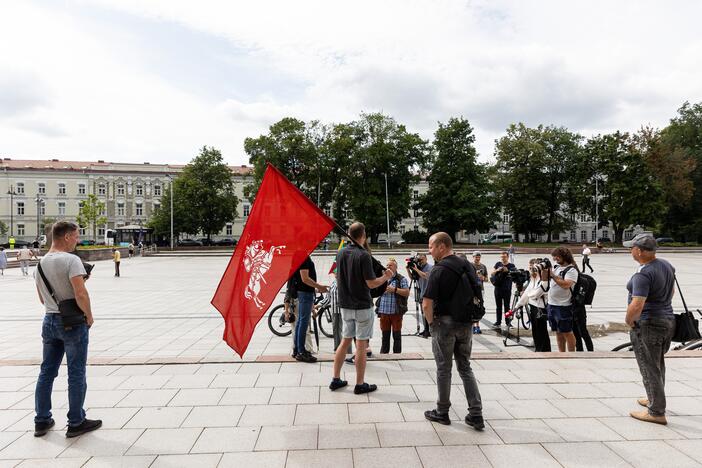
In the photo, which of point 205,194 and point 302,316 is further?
point 205,194

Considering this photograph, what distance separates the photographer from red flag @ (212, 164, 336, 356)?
16.7 ft

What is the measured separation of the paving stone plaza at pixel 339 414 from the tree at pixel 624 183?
5473 cm

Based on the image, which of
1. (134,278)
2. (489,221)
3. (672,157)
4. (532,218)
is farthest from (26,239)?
(672,157)

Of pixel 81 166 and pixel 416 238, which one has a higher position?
pixel 81 166

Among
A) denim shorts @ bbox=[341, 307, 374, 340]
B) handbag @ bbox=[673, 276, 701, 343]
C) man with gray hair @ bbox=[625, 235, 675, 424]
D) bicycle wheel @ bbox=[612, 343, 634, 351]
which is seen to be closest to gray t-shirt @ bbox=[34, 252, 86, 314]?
denim shorts @ bbox=[341, 307, 374, 340]

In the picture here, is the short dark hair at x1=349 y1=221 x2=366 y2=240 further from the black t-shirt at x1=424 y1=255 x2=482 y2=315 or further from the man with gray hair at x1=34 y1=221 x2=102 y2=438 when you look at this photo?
the man with gray hair at x1=34 y1=221 x2=102 y2=438

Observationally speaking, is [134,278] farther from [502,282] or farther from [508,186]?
[508,186]

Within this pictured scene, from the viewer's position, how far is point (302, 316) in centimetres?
646

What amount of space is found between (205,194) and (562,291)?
191 ft

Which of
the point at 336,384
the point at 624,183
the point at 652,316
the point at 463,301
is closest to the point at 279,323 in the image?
the point at 336,384

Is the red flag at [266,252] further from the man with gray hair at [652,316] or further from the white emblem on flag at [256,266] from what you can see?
the man with gray hair at [652,316]

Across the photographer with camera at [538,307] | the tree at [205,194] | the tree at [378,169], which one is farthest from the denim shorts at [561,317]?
the tree at [205,194]

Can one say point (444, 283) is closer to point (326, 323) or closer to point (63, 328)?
point (63, 328)

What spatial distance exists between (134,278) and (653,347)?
22355 mm
